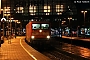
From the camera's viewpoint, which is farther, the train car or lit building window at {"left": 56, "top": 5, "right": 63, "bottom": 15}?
lit building window at {"left": 56, "top": 5, "right": 63, "bottom": 15}

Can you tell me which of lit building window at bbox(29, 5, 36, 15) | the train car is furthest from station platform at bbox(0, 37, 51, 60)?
lit building window at bbox(29, 5, 36, 15)

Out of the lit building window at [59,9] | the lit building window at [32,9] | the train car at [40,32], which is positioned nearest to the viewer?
the train car at [40,32]

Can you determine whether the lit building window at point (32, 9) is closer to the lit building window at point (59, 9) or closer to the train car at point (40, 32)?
the lit building window at point (59, 9)

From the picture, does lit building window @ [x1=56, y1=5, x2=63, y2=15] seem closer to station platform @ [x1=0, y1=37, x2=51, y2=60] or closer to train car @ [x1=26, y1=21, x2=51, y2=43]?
→ train car @ [x1=26, y1=21, x2=51, y2=43]

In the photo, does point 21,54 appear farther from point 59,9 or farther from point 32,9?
point 32,9

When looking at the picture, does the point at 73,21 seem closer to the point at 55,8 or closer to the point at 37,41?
the point at 55,8

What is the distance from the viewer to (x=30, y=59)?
1928 centimetres

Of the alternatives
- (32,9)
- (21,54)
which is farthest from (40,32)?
(32,9)

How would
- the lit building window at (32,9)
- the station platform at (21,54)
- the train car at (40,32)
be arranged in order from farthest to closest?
the lit building window at (32,9) < the train car at (40,32) < the station platform at (21,54)

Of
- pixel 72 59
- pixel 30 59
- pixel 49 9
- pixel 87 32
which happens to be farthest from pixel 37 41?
pixel 49 9

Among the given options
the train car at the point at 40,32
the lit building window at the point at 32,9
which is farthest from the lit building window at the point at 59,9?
the train car at the point at 40,32

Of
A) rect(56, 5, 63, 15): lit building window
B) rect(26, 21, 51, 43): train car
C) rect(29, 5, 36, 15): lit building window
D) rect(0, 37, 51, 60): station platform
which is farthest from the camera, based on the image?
rect(29, 5, 36, 15): lit building window

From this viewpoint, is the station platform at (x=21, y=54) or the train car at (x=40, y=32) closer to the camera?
the station platform at (x=21, y=54)

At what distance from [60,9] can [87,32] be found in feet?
62.1
